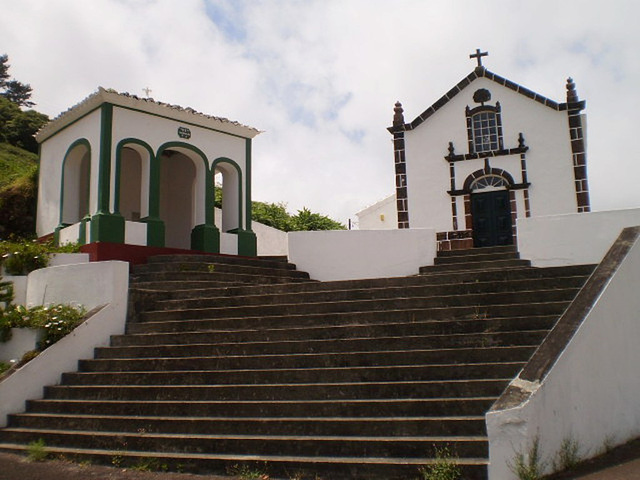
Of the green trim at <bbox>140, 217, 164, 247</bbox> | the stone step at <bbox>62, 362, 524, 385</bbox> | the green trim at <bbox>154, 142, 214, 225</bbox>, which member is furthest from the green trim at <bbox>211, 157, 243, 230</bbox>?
the stone step at <bbox>62, 362, 524, 385</bbox>

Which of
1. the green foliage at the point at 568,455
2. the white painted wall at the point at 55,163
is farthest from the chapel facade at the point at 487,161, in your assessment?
the green foliage at the point at 568,455

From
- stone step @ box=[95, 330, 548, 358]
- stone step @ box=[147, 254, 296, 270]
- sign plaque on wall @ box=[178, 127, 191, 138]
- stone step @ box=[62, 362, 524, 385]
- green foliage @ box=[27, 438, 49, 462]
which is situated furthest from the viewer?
sign plaque on wall @ box=[178, 127, 191, 138]

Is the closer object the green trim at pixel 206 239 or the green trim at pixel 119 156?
the green trim at pixel 119 156

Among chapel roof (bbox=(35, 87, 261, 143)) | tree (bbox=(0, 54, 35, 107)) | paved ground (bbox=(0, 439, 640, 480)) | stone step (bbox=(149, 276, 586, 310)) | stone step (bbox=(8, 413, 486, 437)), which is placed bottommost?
paved ground (bbox=(0, 439, 640, 480))

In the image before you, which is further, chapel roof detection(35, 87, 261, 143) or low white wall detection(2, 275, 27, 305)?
chapel roof detection(35, 87, 261, 143)

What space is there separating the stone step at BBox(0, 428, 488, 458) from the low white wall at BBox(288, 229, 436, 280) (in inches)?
242

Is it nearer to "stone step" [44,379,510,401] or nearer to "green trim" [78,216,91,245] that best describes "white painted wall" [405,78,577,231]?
"green trim" [78,216,91,245]

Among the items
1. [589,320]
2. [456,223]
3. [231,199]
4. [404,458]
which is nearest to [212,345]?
[404,458]

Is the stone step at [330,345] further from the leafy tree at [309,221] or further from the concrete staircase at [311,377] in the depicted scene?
the leafy tree at [309,221]

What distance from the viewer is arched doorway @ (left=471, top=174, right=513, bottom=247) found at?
14945 millimetres

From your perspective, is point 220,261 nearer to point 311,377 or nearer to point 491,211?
point 311,377

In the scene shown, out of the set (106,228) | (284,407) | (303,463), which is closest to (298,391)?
(284,407)

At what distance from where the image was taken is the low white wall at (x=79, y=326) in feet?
23.6

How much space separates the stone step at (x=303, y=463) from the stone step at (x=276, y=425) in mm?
275
